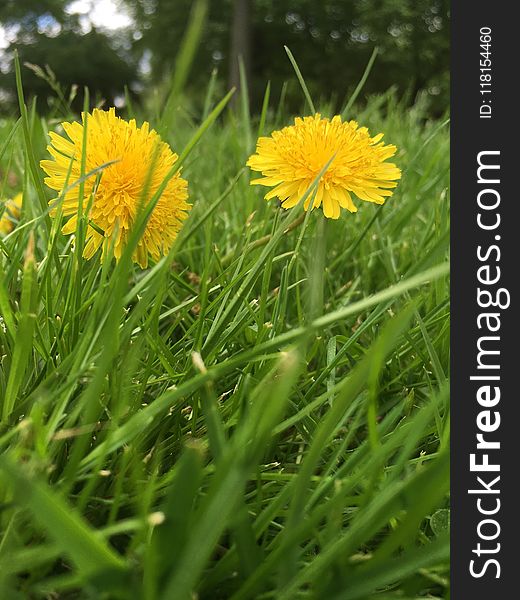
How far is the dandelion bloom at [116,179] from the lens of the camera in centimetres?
46

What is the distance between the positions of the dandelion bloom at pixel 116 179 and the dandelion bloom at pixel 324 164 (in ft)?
0.32

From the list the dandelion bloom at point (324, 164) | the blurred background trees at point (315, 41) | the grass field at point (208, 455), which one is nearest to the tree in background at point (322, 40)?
the blurred background trees at point (315, 41)

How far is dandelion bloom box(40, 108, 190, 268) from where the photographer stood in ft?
1.52

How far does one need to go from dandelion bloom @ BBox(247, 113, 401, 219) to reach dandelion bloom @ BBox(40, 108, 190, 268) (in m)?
0.10

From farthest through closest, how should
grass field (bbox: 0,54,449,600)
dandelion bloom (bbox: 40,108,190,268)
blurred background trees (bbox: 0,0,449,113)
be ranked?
blurred background trees (bbox: 0,0,449,113) → dandelion bloom (bbox: 40,108,190,268) → grass field (bbox: 0,54,449,600)

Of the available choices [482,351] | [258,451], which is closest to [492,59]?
[482,351]

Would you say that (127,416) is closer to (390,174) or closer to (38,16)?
(390,174)

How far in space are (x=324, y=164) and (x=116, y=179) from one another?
18 centimetres

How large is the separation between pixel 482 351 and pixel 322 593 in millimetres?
227

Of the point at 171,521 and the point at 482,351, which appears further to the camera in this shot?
the point at 482,351

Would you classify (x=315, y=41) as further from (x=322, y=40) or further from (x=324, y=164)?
(x=324, y=164)

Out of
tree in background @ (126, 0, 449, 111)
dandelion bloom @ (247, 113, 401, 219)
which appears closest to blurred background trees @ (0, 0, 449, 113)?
tree in background @ (126, 0, 449, 111)

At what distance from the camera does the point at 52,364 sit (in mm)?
433

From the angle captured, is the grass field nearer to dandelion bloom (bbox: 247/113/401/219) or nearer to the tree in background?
dandelion bloom (bbox: 247/113/401/219)
